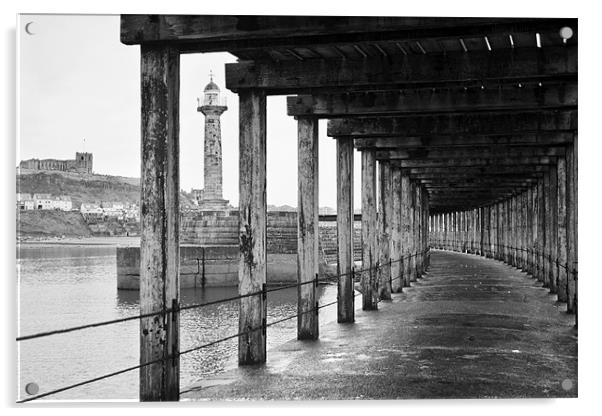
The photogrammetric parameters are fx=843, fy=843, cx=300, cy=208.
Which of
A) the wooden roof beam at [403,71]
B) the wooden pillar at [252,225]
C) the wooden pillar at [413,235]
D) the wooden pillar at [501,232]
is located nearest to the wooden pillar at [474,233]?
the wooden pillar at [501,232]

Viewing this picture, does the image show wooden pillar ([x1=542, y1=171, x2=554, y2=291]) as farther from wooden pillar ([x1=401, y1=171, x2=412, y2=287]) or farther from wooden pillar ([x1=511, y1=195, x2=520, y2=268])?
wooden pillar ([x1=511, y1=195, x2=520, y2=268])

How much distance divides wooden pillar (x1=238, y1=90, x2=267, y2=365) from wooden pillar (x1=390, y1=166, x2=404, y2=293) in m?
10.5

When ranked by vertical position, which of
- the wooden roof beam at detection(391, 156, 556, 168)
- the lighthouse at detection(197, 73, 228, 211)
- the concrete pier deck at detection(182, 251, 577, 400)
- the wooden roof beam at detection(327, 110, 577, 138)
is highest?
the lighthouse at detection(197, 73, 228, 211)

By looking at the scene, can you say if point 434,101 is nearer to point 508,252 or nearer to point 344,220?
point 344,220

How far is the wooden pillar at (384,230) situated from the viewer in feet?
60.1

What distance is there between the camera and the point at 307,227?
11852 millimetres

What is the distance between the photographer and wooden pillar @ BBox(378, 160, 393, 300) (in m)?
18.3

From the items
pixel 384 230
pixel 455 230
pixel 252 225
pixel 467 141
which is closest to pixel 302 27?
pixel 252 225

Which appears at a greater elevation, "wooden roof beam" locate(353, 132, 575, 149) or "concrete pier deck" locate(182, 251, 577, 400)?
"wooden roof beam" locate(353, 132, 575, 149)

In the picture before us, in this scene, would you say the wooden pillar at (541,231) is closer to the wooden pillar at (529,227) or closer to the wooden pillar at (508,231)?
the wooden pillar at (529,227)

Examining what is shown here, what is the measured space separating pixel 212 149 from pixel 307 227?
4953cm

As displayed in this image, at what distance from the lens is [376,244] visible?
1686 cm

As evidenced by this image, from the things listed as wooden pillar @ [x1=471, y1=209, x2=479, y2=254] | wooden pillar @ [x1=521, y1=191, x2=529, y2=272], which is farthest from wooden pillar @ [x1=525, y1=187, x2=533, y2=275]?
wooden pillar @ [x1=471, y1=209, x2=479, y2=254]

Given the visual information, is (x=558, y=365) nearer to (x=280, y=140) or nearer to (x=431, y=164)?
(x=280, y=140)
